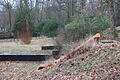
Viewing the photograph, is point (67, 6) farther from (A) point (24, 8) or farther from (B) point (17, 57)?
(B) point (17, 57)

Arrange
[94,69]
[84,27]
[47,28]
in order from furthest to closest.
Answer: [47,28], [84,27], [94,69]

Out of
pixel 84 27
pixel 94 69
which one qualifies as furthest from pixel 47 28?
pixel 94 69

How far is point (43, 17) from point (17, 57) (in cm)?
2158

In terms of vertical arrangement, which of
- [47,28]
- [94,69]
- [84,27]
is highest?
[84,27]

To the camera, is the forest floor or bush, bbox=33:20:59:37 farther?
bush, bbox=33:20:59:37

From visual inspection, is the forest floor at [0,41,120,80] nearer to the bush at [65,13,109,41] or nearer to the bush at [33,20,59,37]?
the bush at [65,13,109,41]

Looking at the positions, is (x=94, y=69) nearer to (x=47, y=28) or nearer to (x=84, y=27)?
(x=84, y=27)

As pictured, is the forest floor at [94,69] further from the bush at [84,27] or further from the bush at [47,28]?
the bush at [47,28]

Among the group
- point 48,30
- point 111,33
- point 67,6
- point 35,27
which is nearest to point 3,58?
point 111,33

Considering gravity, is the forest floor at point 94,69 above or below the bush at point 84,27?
below

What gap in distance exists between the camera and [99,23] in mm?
13844

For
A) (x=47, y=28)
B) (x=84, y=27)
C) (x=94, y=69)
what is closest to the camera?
(x=94, y=69)

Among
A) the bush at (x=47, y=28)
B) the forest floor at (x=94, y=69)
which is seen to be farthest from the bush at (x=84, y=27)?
the bush at (x=47, y=28)

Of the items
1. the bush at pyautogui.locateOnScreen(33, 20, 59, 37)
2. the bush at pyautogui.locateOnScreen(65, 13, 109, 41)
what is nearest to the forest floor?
the bush at pyautogui.locateOnScreen(65, 13, 109, 41)
